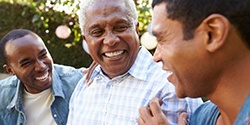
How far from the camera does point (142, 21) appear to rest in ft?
23.6

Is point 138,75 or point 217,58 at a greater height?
point 217,58

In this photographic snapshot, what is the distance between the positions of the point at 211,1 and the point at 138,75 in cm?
99

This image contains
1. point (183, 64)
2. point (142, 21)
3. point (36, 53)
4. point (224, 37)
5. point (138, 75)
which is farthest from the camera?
point (142, 21)

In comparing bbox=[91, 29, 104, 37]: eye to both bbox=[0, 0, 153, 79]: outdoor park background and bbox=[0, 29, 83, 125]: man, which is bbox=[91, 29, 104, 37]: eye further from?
bbox=[0, 0, 153, 79]: outdoor park background

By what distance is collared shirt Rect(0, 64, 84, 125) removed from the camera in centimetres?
309

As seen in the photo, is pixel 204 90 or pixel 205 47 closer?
pixel 205 47

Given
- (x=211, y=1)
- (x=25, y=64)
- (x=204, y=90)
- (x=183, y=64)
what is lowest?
(x=25, y=64)

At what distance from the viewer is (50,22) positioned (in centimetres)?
833

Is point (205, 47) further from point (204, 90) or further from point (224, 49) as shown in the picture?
point (204, 90)

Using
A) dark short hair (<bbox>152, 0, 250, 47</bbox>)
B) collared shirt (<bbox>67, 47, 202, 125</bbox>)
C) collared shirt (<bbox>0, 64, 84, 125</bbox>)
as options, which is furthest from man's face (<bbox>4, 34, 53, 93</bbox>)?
dark short hair (<bbox>152, 0, 250, 47</bbox>)

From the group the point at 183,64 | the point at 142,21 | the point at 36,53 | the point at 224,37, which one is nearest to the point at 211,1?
the point at 224,37

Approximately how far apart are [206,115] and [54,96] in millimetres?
1700

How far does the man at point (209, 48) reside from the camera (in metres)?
1.21

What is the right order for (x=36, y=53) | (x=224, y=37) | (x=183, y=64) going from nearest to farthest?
1. (x=224, y=37)
2. (x=183, y=64)
3. (x=36, y=53)
